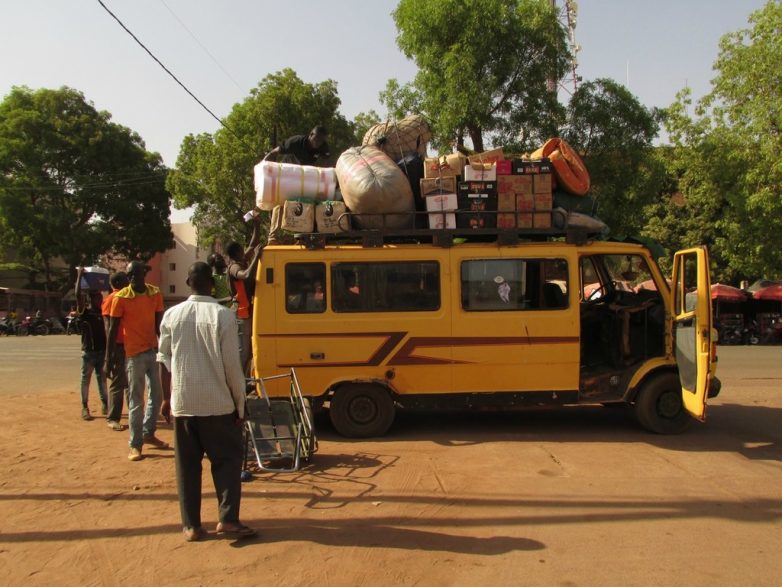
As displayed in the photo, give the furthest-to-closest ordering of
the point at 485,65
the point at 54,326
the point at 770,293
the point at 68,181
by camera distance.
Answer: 1. the point at 68,181
2. the point at 54,326
3. the point at 770,293
4. the point at 485,65

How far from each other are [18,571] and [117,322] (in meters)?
3.01

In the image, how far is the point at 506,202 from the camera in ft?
22.1

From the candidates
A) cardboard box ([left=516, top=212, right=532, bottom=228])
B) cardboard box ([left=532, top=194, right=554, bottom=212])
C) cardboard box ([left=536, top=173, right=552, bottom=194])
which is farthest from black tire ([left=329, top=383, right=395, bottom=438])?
cardboard box ([left=536, top=173, right=552, bottom=194])

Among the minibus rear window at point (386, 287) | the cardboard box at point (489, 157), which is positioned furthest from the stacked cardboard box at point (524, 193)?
the minibus rear window at point (386, 287)

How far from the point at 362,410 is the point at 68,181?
32919 mm

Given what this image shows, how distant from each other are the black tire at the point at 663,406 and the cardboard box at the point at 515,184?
97.5 inches

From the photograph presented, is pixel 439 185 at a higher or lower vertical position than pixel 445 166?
lower

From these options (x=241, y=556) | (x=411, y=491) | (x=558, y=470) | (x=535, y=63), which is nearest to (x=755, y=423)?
(x=558, y=470)

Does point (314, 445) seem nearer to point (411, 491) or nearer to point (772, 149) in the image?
point (411, 491)

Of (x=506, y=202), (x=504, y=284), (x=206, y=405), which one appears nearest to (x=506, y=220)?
(x=506, y=202)

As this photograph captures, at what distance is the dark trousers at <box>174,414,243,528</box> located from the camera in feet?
13.2

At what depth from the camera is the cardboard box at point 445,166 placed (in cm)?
667

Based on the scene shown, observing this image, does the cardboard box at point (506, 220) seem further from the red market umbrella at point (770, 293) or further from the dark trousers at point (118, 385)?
the red market umbrella at point (770, 293)

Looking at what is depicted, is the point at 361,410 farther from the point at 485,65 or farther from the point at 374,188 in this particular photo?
the point at 485,65
